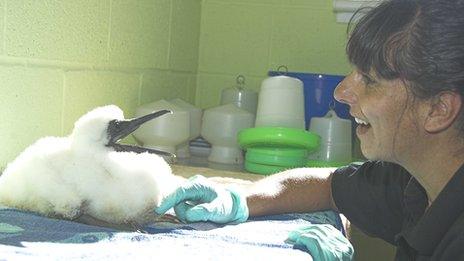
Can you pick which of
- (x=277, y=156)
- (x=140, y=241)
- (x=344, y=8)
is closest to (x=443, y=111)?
(x=140, y=241)

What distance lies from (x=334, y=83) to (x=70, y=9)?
1208 mm

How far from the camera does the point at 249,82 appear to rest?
10.6 feet

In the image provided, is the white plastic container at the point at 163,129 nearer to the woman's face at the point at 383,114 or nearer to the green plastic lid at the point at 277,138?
the green plastic lid at the point at 277,138

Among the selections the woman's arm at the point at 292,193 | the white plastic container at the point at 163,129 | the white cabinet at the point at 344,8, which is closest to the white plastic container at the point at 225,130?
the white plastic container at the point at 163,129

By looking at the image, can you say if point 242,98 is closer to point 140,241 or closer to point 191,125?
point 191,125

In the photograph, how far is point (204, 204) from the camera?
1.54 metres

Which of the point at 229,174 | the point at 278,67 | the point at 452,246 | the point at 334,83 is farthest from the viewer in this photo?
the point at 278,67

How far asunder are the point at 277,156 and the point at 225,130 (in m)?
0.33

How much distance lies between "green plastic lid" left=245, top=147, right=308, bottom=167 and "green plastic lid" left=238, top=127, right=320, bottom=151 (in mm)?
23

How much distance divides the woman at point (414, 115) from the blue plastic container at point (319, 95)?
128 cm

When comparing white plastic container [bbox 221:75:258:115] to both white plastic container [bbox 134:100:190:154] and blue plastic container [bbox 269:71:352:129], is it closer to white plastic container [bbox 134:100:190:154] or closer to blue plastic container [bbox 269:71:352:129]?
blue plastic container [bbox 269:71:352:129]

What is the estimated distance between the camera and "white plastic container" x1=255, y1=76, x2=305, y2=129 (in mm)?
2693

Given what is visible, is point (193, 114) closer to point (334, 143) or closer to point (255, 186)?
point (334, 143)

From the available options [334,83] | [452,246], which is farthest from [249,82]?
[452,246]
